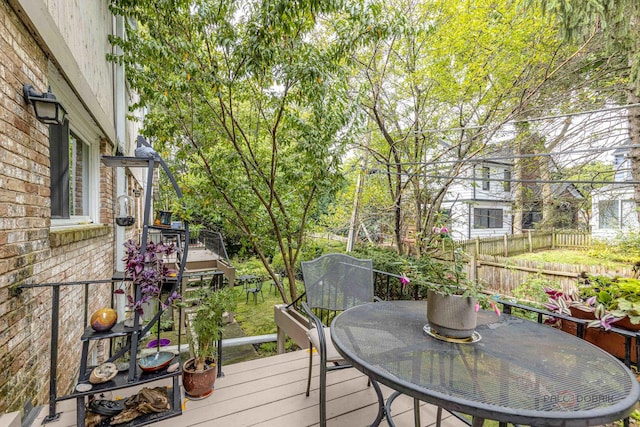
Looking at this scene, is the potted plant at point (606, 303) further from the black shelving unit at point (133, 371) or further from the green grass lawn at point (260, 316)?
the green grass lawn at point (260, 316)

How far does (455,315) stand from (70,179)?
11.6ft

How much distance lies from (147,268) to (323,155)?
97.4 inches

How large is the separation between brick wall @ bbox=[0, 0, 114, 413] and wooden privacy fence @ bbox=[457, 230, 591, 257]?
37.5 feet

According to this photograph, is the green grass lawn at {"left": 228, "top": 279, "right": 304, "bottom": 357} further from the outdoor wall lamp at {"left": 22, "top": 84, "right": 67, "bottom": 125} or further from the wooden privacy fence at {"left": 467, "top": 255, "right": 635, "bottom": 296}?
the wooden privacy fence at {"left": 467, "top": 255, "right": 635, "bottom": 296}

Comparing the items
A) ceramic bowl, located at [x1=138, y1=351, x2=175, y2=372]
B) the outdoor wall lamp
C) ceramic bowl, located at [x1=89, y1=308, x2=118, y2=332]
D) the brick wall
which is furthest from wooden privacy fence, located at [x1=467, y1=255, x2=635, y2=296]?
the outdoor wall lamp

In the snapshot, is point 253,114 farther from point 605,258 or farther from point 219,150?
point 605,258

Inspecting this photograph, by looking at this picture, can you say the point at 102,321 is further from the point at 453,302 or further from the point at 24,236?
the point at 453,302

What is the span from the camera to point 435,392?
1108mm

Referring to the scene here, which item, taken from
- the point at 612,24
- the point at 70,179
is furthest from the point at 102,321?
the point at 612,24

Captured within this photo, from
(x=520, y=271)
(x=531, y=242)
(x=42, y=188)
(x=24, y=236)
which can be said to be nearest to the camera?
(x=24, y=236)

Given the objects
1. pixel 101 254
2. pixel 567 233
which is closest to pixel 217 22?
pixel 101 254

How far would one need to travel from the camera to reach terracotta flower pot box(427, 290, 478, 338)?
4.95 ft

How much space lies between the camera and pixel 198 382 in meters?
2.15

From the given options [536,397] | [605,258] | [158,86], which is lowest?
[605,258]
